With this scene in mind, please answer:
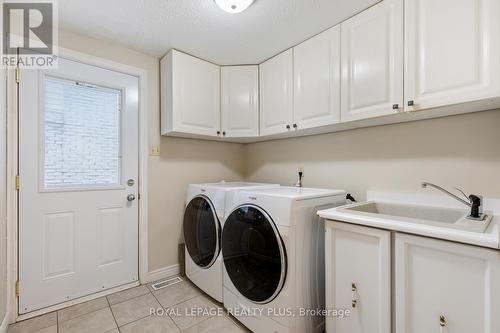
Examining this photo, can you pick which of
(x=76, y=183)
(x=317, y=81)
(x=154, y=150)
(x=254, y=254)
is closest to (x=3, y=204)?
(x=76, y=183)

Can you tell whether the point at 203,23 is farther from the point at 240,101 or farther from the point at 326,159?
the point at 326,159

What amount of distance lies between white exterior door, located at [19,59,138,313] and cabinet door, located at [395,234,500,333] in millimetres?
2067

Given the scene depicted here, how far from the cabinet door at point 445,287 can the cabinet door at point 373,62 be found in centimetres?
80

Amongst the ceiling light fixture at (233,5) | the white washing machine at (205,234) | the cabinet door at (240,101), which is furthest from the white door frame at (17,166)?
the ceiling light fixture at (233,5)

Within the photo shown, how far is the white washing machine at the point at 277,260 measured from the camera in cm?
132

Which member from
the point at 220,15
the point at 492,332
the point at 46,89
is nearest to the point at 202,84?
the point at 220,15

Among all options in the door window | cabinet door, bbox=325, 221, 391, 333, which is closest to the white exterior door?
the door window

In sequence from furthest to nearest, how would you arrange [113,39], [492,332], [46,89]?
1. [113,39]
2. [46,89]
3. [492,332]

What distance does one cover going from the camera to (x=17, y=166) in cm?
164

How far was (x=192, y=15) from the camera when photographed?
1.62 meters

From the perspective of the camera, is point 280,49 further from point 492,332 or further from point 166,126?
point 492,332

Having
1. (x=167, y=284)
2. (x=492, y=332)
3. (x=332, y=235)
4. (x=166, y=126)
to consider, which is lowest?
(x=167, y=284)

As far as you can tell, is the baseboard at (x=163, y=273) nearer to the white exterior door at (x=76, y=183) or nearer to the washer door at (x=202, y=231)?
the white exterior door at (x=76, y=183)

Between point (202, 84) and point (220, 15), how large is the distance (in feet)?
2.29
